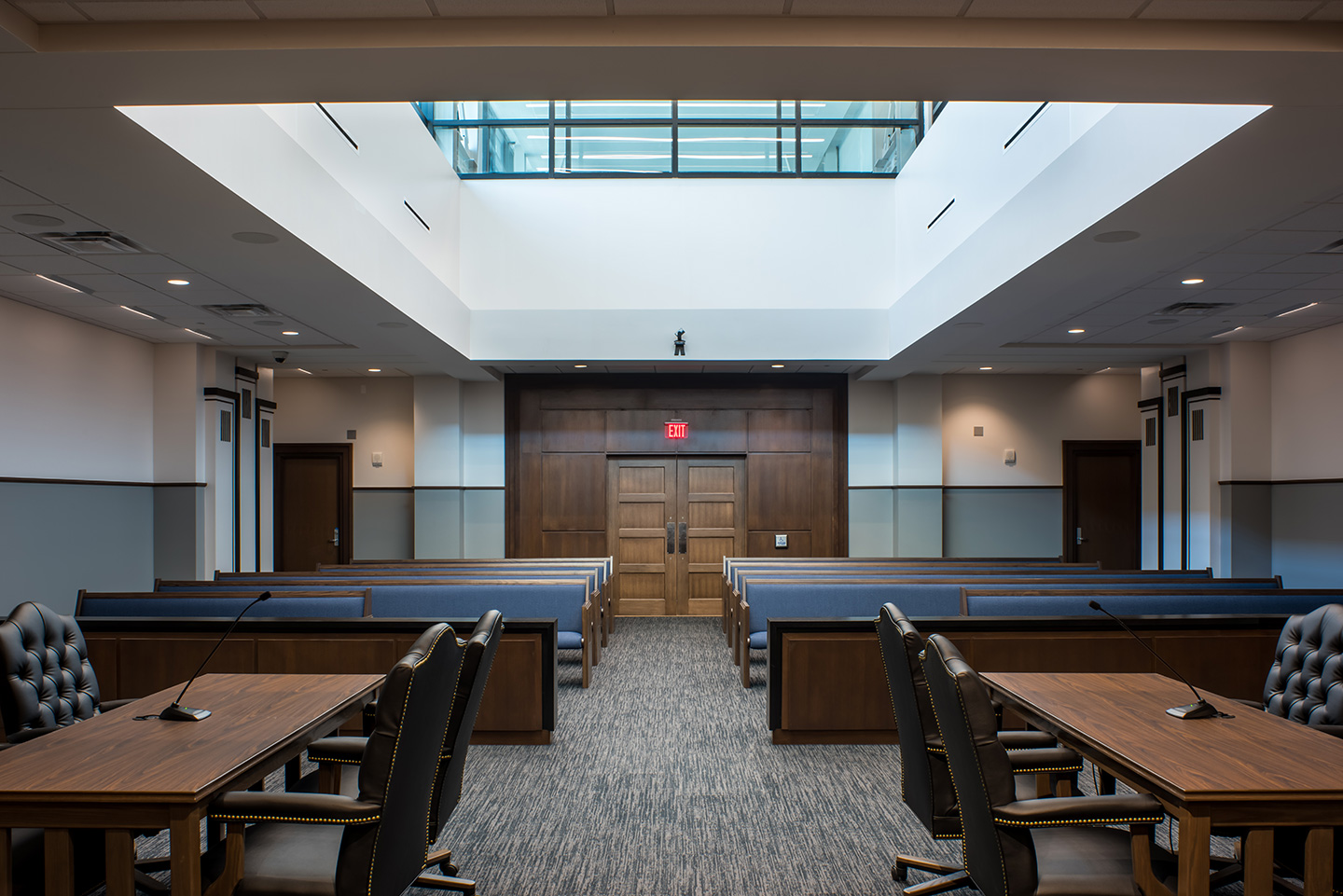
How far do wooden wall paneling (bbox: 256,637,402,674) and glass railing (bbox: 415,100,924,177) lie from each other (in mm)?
6405

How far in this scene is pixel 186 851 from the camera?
6.19ft

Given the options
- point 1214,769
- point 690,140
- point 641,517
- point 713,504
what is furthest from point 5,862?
point 690,140

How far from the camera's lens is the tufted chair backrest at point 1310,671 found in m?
2.90

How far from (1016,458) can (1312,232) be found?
587 centimetres

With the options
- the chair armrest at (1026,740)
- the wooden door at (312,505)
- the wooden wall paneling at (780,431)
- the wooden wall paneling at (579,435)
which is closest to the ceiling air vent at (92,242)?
the chair armrest at (1026,740)

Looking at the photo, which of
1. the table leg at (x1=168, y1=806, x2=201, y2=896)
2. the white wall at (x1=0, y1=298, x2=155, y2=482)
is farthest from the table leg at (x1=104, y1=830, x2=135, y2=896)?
the white wall at (x1=0, y1=298, x2=155, y2=482)

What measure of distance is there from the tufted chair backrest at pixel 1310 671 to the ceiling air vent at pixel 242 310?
666 cm

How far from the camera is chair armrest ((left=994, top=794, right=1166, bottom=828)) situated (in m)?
1.95

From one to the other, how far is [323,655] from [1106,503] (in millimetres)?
9401

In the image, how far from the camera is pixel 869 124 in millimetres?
9250

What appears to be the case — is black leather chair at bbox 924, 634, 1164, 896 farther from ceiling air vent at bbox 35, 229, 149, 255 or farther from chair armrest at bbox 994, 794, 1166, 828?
ceiling air vent at bbox 35, 229, 149, 255

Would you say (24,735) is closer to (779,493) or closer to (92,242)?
(92,242)

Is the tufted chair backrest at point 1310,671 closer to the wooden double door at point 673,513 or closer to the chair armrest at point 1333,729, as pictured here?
the chair armrest at point 1333,729

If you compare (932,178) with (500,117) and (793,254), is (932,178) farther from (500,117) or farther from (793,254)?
(500,117)
